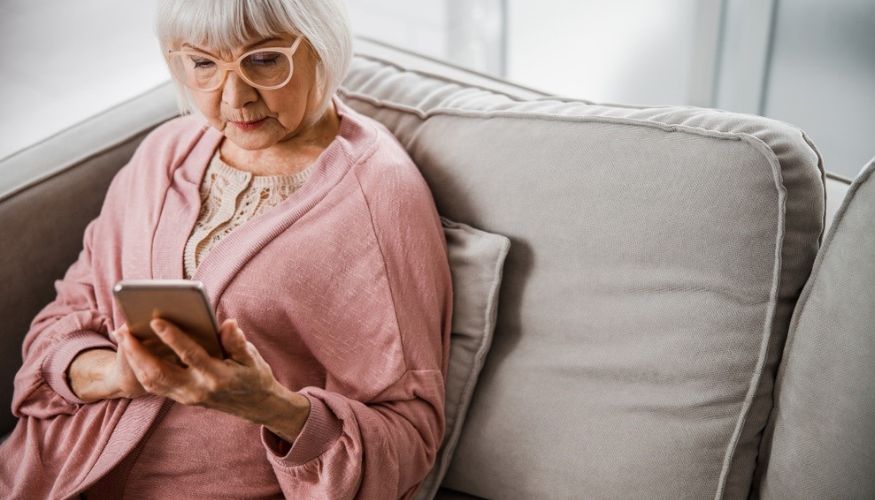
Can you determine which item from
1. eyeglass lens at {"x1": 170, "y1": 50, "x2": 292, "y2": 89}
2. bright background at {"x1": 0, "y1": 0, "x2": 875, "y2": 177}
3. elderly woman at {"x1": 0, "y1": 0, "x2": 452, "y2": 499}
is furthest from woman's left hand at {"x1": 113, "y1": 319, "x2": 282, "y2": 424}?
bright background at {"x1": 0, "y1": 0, "x2": 875, "y2": 177}

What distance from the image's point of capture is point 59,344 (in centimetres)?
125

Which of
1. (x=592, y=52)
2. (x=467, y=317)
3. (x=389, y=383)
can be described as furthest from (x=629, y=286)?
(x=592, y=52)

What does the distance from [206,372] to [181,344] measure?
5 centimetres

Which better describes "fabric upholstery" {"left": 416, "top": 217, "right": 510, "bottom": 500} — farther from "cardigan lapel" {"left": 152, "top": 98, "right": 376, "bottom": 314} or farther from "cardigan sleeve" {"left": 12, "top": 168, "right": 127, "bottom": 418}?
"cardigan sleeve" {"left": 12, "top": 168, "right": 127, "bottom": 418}

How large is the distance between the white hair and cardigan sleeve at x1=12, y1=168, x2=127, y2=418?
0.36m

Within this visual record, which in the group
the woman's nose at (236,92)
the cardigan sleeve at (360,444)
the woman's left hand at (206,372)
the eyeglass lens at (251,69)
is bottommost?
the cardigan sleeve at (360,444)

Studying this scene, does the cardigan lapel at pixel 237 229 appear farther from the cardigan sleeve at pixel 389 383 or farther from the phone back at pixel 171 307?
the phone back at pixel 171 307

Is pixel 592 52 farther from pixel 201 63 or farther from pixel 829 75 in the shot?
pixel 201 63

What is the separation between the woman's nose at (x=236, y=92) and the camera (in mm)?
1151

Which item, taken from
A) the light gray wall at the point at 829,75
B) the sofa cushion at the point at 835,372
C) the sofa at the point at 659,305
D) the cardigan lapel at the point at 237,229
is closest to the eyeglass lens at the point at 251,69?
the cardigan lapel at the point at 237,229

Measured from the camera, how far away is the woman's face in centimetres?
115

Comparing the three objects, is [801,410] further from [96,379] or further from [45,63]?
[45,63]

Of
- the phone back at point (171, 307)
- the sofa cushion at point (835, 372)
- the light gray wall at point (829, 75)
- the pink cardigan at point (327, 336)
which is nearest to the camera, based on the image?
the phone back at point (171, 307)

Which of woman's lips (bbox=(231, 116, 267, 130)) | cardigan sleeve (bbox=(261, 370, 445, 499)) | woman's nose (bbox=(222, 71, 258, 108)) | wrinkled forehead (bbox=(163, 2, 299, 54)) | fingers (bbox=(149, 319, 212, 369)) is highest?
wrinkled forehead (bbox=(163, 2, 299, 54))
